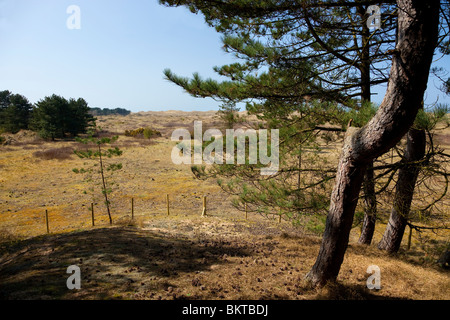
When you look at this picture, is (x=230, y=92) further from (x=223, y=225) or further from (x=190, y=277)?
(x=223, y=225)

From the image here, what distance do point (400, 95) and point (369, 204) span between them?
3703mm

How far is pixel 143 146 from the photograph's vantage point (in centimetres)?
3259

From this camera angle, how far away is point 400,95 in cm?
273

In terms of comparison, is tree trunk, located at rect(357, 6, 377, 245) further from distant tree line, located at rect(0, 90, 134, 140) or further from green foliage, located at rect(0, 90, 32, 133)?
green foliage, located at rect(0, 90, 32, 133)

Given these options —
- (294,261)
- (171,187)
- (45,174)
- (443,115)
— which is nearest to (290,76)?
(443,115)

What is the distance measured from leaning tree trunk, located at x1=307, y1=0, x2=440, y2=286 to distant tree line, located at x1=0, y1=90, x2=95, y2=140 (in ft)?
111

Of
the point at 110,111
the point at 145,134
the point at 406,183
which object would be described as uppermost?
the point at 110,111

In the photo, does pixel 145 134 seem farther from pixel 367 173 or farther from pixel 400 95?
pixel 400 95

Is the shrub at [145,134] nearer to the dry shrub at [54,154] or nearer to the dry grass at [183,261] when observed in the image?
the dry shrub at [54,154]

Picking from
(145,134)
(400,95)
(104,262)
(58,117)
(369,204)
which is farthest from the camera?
(145,134)

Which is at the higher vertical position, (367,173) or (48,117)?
(48,117)

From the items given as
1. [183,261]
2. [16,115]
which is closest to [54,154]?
[16,115]

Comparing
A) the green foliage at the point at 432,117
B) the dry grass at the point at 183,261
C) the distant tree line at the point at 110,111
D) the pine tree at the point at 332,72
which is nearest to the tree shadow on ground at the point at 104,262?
the dry grass at the point at 183,261

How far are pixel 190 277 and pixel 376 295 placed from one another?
3.03 metres
